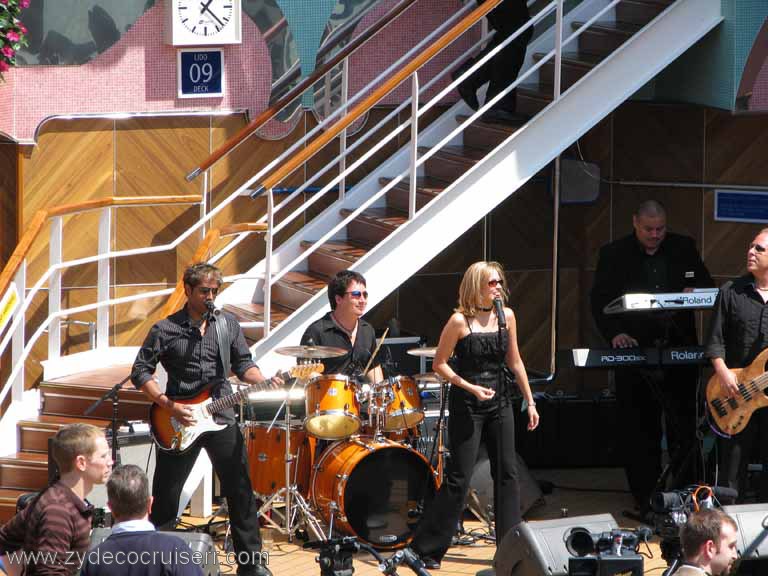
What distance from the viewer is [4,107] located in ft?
33.4

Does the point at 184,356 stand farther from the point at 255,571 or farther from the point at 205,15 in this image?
the point at 205,15

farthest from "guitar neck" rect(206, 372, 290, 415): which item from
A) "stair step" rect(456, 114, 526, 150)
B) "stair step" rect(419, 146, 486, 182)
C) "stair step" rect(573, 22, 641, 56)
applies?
"stair step" rect(573, 22, 641, 56)

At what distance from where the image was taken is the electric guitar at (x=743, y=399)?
7.15 metres

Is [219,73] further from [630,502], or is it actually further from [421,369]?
[630,502]

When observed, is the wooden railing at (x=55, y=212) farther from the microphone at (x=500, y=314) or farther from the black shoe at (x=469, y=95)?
the microphone at (x=500, y=314)

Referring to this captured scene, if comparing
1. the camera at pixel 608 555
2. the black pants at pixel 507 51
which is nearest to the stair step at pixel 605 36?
the black pants at pixel 507 51

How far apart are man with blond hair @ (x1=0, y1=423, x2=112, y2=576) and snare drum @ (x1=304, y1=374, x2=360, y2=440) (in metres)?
2.45

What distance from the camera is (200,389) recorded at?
23.2ft

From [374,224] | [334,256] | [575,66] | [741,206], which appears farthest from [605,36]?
[334,256]

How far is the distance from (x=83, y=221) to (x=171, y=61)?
146 centimetres

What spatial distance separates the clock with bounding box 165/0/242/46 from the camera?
10.2m

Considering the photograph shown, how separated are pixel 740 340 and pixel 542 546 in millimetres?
2597

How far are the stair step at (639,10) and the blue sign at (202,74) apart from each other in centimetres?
320

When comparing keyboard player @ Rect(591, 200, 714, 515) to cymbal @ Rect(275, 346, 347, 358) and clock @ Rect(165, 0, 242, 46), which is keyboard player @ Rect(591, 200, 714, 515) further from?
clock @ Rect(165, 0, 242, 46)
